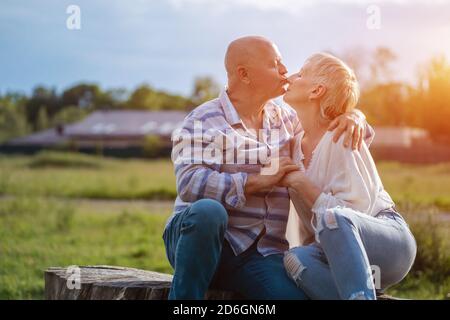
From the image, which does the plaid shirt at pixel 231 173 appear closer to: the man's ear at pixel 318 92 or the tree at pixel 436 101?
the man's ear at pixel 318 92

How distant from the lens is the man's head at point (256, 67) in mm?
2818

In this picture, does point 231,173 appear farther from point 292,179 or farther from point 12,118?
point 12,118

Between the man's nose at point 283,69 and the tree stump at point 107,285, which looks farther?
the tree stump at point 107,285

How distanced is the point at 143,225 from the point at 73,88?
144ft

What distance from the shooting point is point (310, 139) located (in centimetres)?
286

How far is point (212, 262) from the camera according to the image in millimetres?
2498

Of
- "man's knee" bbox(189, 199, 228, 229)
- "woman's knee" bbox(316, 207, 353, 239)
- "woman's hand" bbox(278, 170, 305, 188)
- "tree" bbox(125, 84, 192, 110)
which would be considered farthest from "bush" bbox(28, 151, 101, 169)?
"tree" bbox(125, 84, 192, 110)

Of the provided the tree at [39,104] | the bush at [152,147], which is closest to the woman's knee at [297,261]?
the bush at [152,147]

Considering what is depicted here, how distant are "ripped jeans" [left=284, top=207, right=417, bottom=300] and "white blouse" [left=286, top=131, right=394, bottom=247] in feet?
0.22

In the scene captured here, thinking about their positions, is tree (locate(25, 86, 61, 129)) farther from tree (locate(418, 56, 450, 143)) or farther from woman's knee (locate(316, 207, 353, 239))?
woman's knee (locate(316, 207, 353, 239))

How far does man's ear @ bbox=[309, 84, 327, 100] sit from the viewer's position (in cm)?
274

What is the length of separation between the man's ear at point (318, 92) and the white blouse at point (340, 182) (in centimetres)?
15

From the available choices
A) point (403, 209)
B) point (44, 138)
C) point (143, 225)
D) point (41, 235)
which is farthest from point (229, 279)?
point (44, 138)
